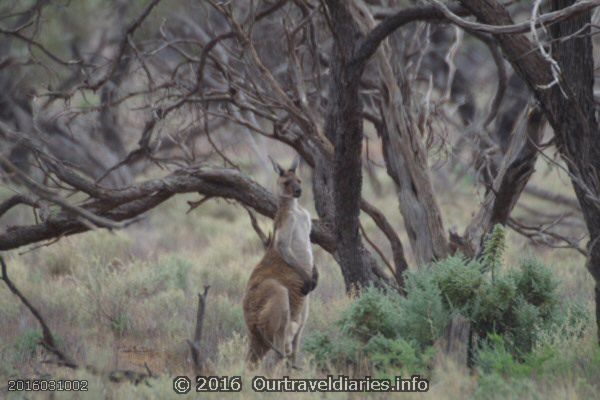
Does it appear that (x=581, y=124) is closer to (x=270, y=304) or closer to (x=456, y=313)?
(x=456, y=313)

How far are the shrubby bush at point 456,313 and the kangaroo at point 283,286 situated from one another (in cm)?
28

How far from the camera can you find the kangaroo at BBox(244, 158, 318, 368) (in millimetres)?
7098

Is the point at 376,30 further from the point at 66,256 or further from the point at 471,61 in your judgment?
the point at 471,61

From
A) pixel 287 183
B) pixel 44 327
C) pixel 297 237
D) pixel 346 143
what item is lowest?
pixel 44 327

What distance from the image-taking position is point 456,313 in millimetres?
6906

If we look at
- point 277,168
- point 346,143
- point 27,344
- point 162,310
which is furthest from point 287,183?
point 162,310

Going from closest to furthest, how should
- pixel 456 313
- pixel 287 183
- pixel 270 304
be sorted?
pixel 456 313 < pixel 270 304 < pixel 287 183

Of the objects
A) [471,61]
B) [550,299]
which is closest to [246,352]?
[550,299]

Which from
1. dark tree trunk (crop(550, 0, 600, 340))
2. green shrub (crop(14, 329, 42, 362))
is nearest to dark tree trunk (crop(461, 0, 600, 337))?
dark tree trunk (crop(550, 0, 600, 340))

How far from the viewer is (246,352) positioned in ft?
24.2

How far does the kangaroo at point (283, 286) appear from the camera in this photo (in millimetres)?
7098

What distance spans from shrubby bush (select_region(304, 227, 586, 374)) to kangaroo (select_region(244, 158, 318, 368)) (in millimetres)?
278

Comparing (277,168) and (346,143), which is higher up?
(346,143)

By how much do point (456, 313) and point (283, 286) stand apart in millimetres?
1328
